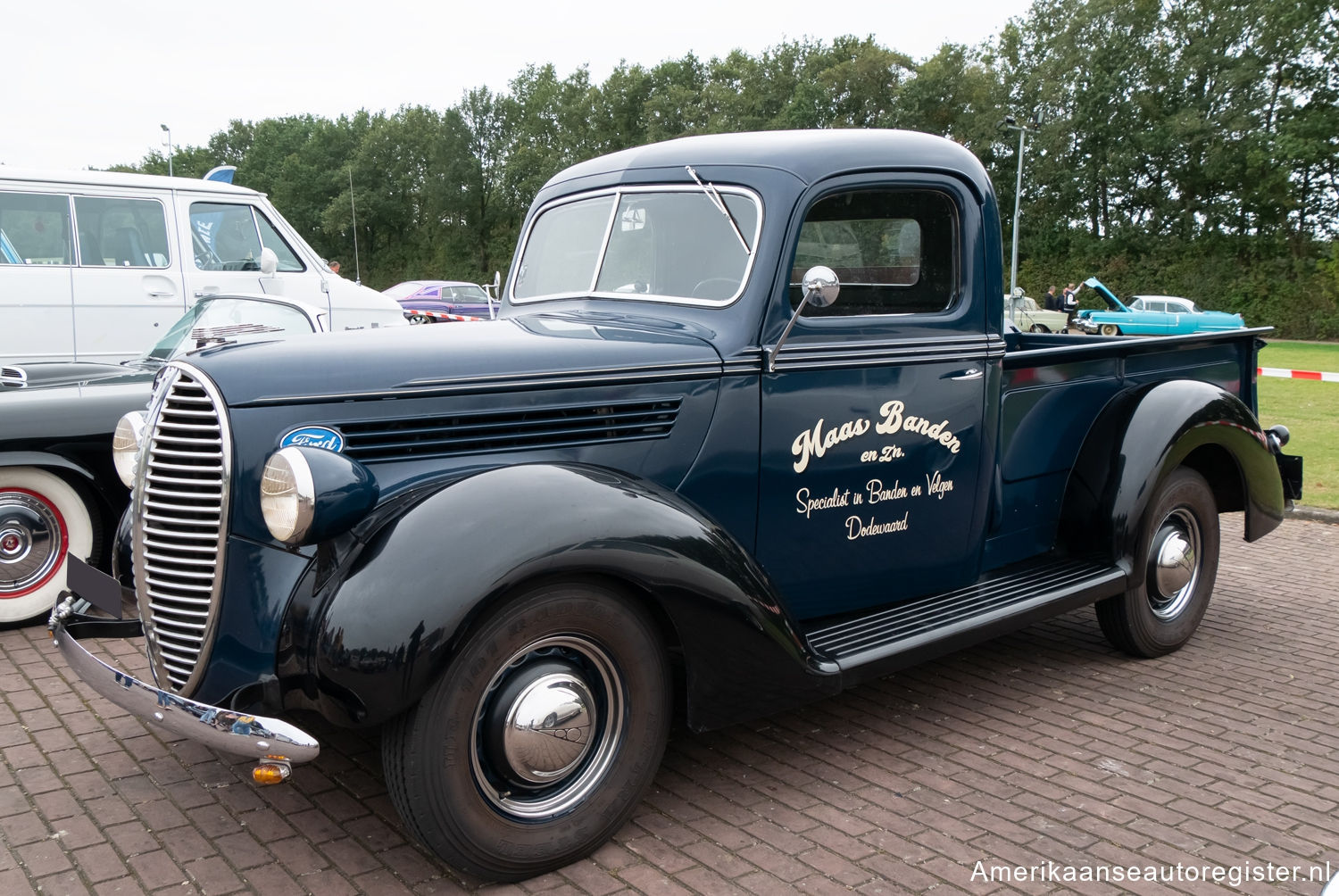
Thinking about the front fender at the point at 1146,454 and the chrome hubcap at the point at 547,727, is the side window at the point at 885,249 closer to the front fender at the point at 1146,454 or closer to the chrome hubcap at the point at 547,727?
the front fender at the point at 1146,454

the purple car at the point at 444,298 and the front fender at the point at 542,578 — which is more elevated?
the purple car at the point at 444,298

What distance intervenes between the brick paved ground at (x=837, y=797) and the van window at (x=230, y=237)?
4.74 metres

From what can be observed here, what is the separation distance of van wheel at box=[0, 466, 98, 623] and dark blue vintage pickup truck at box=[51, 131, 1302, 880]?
1821 millimetres

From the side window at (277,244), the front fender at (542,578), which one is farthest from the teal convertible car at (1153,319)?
the front fender at (542,578)

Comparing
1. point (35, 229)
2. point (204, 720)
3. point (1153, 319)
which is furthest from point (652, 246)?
point (1153, 319)

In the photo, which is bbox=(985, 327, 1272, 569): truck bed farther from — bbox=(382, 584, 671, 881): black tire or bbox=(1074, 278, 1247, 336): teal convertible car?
bbox=(1074, 278, 1247, 336): teal convertible car

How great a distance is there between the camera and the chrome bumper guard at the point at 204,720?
2.32 m

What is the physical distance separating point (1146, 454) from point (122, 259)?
765cm

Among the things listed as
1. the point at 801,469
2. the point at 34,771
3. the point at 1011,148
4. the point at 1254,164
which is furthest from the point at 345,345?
the point at 1011,148

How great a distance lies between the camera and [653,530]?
2701 millimetres

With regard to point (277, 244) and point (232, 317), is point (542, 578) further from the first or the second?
point (277, 244)

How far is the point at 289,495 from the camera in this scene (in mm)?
2396

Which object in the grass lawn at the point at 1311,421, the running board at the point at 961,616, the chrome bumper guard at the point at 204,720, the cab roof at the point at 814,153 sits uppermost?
the cab roof at the point at 814,153

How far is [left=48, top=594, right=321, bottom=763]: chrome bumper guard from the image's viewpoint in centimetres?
232
